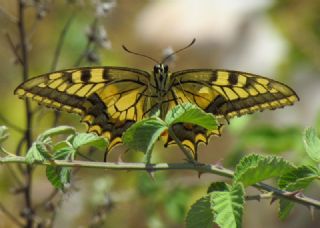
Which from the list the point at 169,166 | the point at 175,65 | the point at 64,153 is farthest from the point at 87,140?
the point at 175,65

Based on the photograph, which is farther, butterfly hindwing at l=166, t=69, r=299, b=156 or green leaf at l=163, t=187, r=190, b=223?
green leaf at l=163, t=187, r=190, b=223

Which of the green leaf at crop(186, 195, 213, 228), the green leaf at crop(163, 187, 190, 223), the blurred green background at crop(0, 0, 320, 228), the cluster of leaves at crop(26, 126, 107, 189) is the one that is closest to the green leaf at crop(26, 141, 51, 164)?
the cluster of leaves at crop(26, 126, 107, 189)

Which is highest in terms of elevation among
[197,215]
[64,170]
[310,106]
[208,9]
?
[208,9]

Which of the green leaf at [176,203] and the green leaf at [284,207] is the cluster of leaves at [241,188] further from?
the green leaf at [176,203]

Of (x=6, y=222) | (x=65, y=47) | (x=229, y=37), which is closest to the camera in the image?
(x=6, y=222)

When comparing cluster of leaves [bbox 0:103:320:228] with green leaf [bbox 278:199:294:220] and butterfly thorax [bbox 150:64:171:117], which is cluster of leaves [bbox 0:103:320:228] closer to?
green leaf [bbox 278:199:294:220]

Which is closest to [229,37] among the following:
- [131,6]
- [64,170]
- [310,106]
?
[131,6]

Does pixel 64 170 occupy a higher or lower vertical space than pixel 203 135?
lower

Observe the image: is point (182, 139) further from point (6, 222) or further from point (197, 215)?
point (6, 222)
